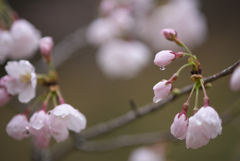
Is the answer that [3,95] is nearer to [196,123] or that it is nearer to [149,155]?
[196,123]

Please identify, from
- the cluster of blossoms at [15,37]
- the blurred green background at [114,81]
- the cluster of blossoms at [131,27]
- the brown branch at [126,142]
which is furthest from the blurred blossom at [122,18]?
the blurred green background at [114,81]

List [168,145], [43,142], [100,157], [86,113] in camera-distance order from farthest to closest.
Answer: [86,113] < [100,157] < [168,145] < [43,142]

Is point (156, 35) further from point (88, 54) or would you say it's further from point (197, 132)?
point (88, 54)

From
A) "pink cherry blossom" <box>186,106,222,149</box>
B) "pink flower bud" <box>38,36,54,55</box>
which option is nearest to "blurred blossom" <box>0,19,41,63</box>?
"pink flower bud" <box>38,36,54,55</box>

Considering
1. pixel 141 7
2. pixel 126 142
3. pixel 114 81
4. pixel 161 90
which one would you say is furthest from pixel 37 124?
pixel 114 81

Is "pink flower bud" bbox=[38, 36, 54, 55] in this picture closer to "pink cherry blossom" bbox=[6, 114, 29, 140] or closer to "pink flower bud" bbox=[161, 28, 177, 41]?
"pink cherry blossom" bbox=[6, 114, 29, 140]

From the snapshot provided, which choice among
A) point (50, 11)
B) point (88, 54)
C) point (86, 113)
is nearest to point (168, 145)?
point (86, 113)

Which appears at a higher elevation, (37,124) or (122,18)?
(122,18)
